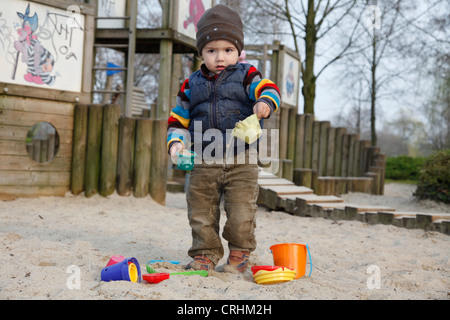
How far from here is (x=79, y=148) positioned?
5676mm

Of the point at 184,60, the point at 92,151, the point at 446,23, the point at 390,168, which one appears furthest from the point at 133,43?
the point at 184,60

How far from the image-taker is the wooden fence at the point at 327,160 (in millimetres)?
7777

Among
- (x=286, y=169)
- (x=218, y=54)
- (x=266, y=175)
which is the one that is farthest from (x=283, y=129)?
(x=218, y=54)

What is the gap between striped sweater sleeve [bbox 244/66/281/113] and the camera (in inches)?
102

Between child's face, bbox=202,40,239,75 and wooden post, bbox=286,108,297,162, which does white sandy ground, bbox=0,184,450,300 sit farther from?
wooden post, bbox=286,108,297,162

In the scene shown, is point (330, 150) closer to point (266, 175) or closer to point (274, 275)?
point (266, 175)

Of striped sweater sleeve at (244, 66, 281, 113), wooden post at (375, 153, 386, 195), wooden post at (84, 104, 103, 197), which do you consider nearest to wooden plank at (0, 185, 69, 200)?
wooden post at (84, 104, 103, 197)

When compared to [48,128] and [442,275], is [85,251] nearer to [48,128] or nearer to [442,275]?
[442,275]

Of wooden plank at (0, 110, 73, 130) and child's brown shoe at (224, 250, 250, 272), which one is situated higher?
wooden plank at (0, 110, 73, 130)

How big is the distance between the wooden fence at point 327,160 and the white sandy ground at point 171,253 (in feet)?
7.41

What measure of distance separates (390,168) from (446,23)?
19.2 ft

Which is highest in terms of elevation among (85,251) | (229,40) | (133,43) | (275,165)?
(133,43)

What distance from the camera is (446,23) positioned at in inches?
486

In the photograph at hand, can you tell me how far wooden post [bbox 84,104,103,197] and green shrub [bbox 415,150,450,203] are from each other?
5569 millimetres
